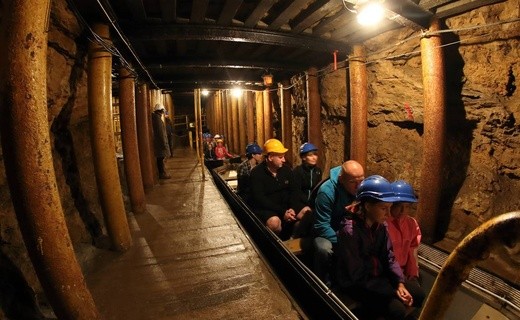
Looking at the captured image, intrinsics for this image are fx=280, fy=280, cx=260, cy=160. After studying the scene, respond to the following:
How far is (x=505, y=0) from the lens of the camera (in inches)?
151

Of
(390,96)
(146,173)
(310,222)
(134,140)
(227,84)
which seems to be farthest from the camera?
(227,84)

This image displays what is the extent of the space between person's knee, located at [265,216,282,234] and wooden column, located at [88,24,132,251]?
2146 mm

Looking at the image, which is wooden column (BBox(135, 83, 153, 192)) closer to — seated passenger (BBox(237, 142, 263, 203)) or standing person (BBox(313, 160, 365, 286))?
seated passenger (BBox(237, 142, 263, 203))

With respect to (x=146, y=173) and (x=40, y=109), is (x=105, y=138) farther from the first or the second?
(x=146, y=173)

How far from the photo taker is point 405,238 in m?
3.02

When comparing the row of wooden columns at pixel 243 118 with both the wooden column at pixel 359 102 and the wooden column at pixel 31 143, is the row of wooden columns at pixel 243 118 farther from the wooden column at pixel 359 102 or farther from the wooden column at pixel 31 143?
the wooden column at pixel 31 143

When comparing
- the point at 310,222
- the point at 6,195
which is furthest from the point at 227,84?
the point at 6,195

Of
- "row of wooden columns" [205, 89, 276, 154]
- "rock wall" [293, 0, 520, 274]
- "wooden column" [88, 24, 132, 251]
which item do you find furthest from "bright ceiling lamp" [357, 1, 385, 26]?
"row of wooden columns" [205, 89, 276, 154]

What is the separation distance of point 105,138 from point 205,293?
2.38 m

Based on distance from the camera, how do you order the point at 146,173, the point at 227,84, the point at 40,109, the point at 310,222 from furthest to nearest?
the point at 227,84 < the point at 146,173 < the point at 310,222 < the point at 40,109

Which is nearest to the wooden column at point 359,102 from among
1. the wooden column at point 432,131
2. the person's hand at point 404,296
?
the wooden column at point 432,131

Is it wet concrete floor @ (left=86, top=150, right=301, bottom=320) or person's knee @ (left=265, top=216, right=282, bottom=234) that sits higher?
person's knee @ (left=265, top=216, right=282, bottom=234)

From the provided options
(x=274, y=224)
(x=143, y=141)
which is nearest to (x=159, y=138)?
(x=143, y=141)

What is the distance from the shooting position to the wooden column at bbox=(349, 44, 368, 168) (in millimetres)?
6031
